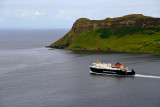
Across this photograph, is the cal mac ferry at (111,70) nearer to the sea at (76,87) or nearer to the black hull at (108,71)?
the black hull at (108,71)

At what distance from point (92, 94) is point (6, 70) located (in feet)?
227

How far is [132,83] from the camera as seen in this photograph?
363 ft

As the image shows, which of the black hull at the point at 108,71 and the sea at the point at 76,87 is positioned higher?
the black hull at the point at 108,71

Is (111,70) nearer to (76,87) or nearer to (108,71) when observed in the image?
(108,71)

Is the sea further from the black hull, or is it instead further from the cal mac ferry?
the cal mac ferry

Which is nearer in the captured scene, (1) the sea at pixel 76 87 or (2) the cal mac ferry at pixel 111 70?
(1) the sea at pixel 76 87

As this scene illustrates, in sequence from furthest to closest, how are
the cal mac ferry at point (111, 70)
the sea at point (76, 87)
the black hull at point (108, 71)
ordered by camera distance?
the cal mac ferry at point (111, 70)
the black hull at point (108, 71)
the sea at point (76, 87)

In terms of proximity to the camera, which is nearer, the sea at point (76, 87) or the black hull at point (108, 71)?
the sea at point (76, 87)

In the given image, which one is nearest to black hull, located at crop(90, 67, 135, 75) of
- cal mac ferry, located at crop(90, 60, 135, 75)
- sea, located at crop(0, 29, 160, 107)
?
cal mac ferry, located at crop(90, 60, 135, 75)

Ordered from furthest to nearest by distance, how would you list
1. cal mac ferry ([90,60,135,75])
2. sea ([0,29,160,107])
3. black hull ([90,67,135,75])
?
cal mac ferry ([90,60,135,75]) → black hull ([90,67,135,75]) → sea ([0,29,160,107])

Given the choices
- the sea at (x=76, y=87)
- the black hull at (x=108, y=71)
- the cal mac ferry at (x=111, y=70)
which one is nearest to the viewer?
the sea at (x=76, y=87)

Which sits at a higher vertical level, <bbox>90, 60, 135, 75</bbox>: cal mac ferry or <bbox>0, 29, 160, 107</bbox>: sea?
<bbox>90, 60, 135, 75</bbox>: cal mac ferry

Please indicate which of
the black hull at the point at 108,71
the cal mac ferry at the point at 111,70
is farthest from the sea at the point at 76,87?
the cal mac ferry at the point at 111,70

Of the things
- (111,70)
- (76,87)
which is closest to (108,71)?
(111,70)
